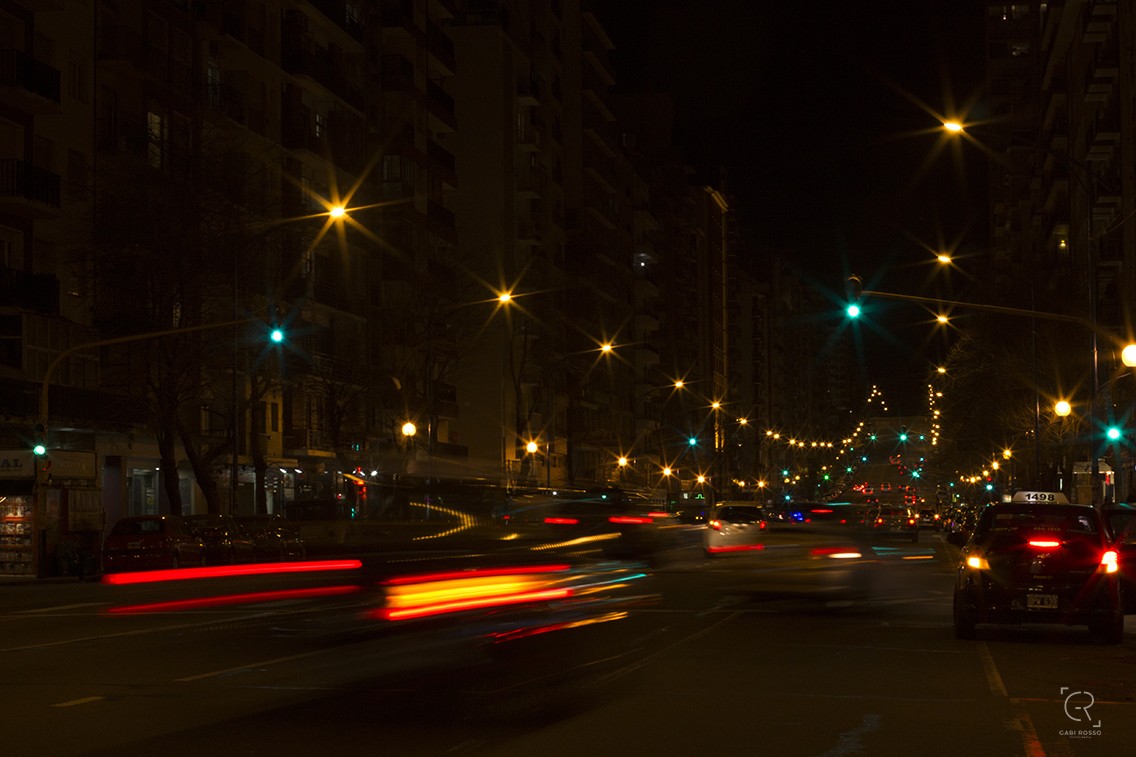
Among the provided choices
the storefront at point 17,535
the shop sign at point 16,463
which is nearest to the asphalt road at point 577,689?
the shop sign at point 16,463

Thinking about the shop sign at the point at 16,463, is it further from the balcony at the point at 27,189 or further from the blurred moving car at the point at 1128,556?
the blurred moving car at the point at 1128,556

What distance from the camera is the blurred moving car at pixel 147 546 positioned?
3981 centimetres

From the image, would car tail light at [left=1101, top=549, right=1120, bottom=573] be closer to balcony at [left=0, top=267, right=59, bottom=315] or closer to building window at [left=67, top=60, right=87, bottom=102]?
balcony at [left=0, top=267, right=59, bottom=315]

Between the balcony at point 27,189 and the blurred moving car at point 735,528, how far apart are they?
21.0 metres

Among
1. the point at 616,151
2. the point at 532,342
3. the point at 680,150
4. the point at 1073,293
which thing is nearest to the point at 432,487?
the point at 1073,293

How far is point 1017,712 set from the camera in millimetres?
12625

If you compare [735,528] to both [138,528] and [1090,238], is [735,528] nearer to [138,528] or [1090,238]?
[1090,238]

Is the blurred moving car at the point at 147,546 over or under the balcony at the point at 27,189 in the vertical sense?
under

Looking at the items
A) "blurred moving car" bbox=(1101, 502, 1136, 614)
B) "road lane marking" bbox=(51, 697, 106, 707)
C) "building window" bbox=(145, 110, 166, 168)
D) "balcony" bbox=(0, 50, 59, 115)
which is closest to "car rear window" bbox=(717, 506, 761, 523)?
"blurred moving car" bbox=(1101, 502, 1136, 614)

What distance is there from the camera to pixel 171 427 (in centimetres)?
4541

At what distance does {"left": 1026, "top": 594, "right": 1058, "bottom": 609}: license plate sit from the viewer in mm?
18953

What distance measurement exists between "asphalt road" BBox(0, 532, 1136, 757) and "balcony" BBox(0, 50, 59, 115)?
24699mm

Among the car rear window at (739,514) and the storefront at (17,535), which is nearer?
the car rear window at (739,514)

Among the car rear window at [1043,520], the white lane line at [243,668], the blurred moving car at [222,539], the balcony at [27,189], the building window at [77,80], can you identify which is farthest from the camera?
the building window at [77,80]
